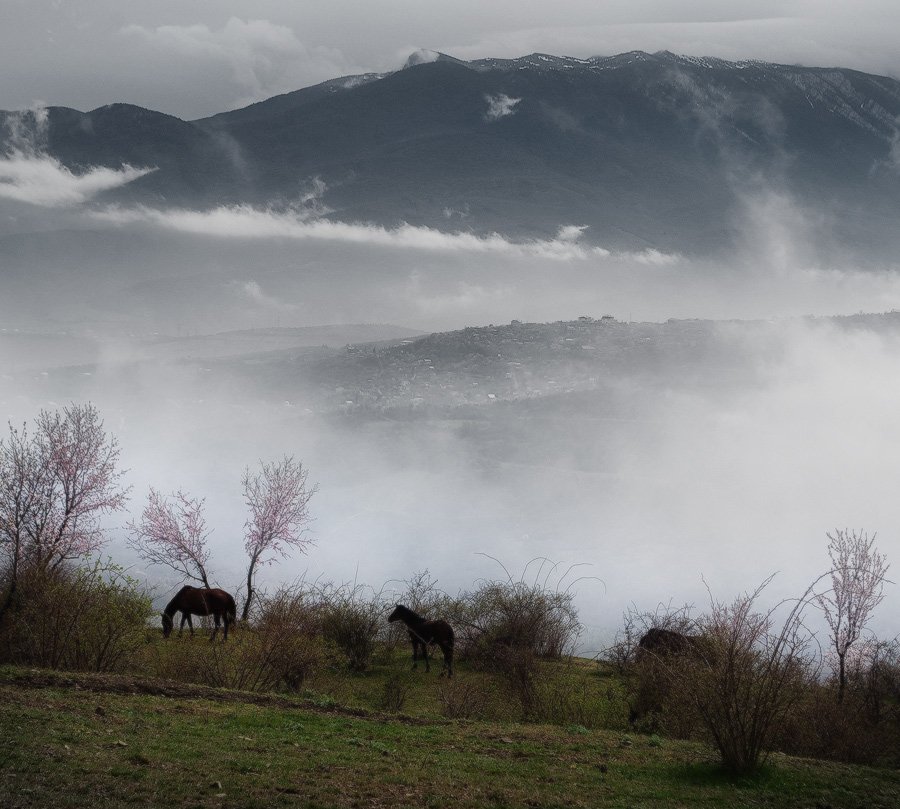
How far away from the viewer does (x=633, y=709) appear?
26375mm

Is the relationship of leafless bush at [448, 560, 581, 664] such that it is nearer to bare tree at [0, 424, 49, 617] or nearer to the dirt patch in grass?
the dirt patch in grass

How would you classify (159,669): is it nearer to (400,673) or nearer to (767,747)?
(400,673)

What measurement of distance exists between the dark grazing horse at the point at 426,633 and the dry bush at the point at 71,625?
10.1 metres

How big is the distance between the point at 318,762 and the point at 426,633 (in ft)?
54.1

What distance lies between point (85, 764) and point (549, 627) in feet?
83.5

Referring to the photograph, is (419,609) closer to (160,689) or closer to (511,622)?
(511,622)

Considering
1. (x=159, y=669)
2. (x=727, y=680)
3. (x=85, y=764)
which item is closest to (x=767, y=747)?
(x=727, y=680)

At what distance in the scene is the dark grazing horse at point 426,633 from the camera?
31969 millimetres

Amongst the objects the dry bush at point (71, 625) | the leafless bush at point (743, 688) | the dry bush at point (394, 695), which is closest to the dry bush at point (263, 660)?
the dry bush at point (71, 625)

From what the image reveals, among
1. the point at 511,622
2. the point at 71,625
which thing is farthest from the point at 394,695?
the point at 511,622

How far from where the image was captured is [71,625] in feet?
79.2

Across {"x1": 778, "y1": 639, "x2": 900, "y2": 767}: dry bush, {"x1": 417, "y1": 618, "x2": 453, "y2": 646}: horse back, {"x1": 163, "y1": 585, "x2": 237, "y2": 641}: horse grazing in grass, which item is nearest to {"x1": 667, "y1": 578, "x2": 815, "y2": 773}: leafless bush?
{"x1": 778, "y1": 639, "x2": 900, "y2": 767}: dry bush

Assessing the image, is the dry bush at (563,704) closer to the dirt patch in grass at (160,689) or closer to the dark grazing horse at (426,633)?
the dark grazing horse at (426,633)

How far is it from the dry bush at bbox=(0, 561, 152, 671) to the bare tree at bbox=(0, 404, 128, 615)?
102cm
